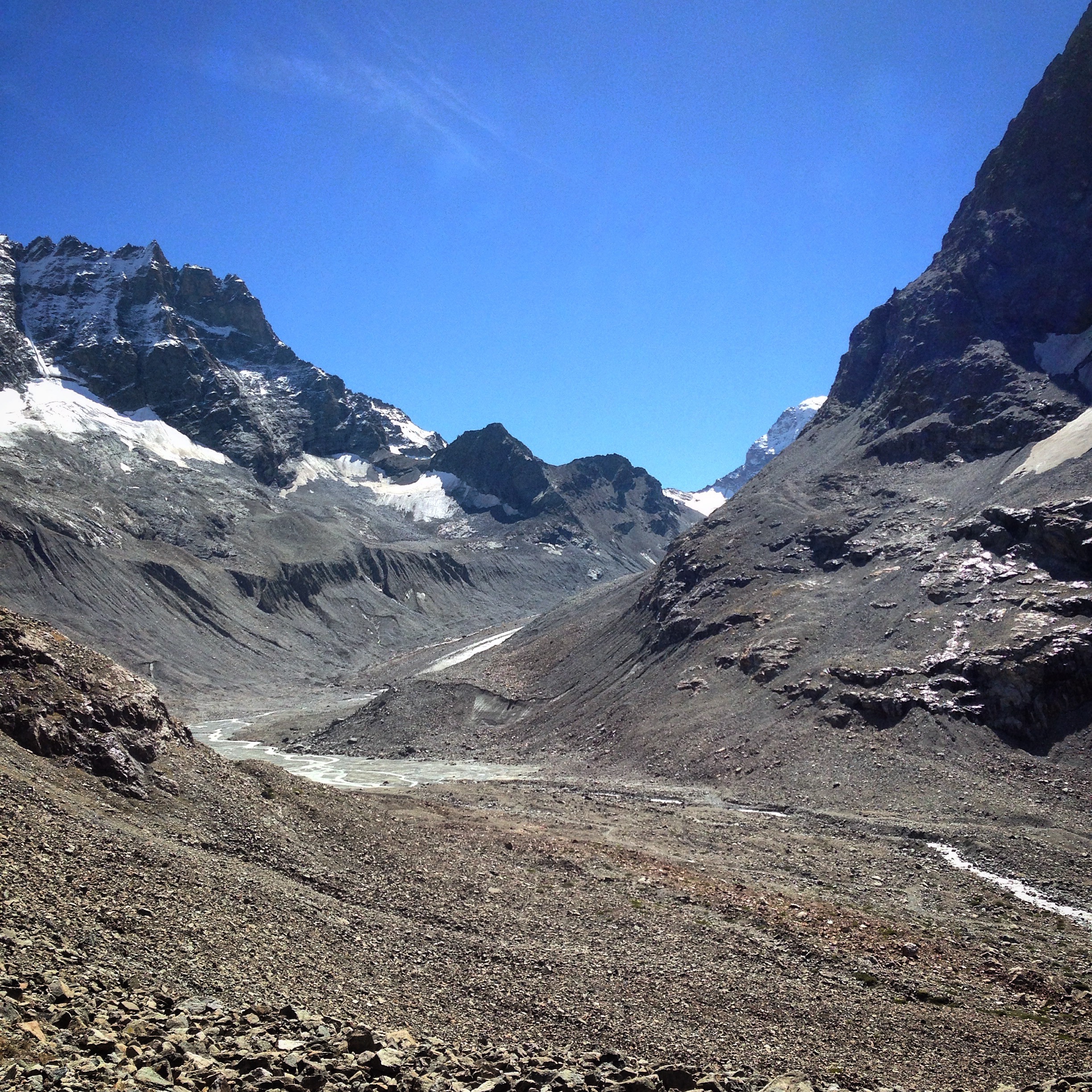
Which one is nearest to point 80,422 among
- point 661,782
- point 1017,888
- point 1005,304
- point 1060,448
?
point 661,782

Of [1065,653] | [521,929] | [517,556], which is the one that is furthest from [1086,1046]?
[517,556]

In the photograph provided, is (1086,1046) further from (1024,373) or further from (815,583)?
(1024,373)

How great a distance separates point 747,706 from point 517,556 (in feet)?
461

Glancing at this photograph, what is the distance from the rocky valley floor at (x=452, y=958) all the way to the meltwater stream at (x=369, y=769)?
27.6 meters

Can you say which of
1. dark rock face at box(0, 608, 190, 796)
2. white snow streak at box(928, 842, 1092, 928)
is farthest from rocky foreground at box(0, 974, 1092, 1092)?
white snow streak at box(928, 842, 1092, 928)

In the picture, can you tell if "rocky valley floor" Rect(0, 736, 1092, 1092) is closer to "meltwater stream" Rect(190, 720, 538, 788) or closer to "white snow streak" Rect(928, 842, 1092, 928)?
"white snow streak" Rect(928, 842, 1092, 928)

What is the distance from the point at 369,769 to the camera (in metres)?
62.9

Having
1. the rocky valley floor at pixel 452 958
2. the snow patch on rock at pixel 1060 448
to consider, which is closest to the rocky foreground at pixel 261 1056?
the rocky valley floor at pixel 452 958

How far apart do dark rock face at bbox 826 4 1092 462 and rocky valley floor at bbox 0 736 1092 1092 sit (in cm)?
5531

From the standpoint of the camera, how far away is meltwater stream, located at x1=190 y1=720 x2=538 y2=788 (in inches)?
2204

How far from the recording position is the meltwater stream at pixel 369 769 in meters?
56.0

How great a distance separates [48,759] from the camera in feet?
68.5

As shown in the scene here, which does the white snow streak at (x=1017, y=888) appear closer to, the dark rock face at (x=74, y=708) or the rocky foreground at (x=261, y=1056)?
the rocky foreground at (x=261, y=1056)

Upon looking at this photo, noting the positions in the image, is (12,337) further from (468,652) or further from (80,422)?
(468,652)
